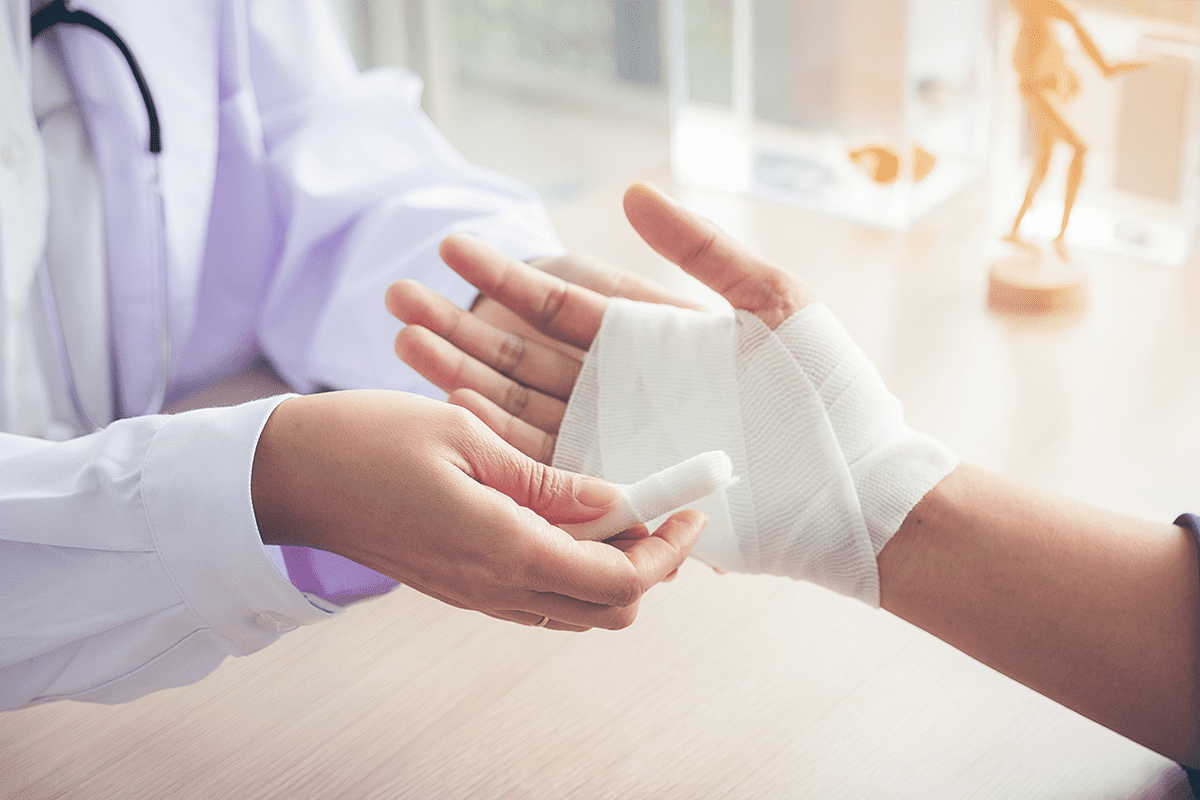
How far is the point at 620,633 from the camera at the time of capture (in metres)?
0.62

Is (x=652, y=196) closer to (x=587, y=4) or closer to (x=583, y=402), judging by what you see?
(x=583, y=402)

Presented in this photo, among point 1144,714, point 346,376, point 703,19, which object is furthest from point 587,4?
point 1144,714

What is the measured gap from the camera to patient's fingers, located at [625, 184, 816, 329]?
60 cm

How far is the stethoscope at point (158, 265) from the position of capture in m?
0.69

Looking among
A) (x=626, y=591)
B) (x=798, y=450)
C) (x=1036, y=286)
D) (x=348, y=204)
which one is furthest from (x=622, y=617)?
(x=1036, y=286)

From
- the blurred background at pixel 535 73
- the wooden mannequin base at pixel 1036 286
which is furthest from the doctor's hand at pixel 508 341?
the blurred background at pixel 535 73

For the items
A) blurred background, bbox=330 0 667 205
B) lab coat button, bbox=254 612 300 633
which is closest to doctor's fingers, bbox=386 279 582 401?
lab coat button, bbox=254 612 300 633

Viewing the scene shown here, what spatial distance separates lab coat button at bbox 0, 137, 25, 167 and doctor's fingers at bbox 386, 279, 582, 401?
0.26 metres

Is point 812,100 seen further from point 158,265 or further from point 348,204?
point 158,265

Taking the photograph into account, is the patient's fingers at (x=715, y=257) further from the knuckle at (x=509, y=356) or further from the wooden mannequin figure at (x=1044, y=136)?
the wooden mannequin figure at (x=1044, y=136)

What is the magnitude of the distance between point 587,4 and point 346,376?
2.49ft

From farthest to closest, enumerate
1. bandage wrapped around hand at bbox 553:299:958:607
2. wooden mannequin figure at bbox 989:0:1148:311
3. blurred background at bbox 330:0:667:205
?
blurred background at bbox 330:0:667:205
wooden mannequin figure at bbox 989:0:1148:311
bandage wrapped around hand at bbox 553:299:958:607

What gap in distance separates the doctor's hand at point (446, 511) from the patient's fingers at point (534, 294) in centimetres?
19

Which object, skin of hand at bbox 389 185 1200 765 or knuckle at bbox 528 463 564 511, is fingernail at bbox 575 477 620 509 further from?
skin of hand at bbox 389 185 1200 765
